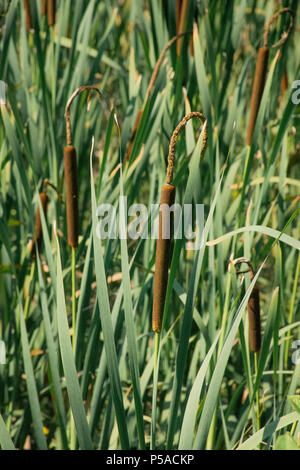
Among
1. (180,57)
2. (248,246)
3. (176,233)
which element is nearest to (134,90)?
(180,57)

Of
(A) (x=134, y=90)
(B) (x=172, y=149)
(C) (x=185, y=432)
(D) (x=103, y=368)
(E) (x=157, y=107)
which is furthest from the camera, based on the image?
(A) (x=134, y=90)

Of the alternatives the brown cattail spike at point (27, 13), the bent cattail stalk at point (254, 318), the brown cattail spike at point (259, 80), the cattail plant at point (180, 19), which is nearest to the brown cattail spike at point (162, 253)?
the bent cattail stalk at point (254, 318)

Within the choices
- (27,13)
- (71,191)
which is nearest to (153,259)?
(71,191)

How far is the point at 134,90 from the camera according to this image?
112 centimetres

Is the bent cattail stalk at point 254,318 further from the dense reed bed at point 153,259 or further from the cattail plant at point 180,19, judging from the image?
the cattail plant at point 180,19

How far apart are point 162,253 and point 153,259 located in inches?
9.3

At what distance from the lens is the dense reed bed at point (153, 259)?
677mm

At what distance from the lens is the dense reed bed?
0.68 m

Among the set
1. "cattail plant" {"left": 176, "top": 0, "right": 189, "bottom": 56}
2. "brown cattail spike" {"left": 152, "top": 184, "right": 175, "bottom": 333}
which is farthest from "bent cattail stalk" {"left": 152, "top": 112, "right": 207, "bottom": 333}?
"cattail plant" {"left": 176, "top": 0, "right": 189, "bottom": 56}

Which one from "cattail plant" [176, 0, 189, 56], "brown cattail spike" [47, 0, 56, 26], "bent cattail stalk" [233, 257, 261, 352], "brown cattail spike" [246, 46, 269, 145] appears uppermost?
"brown cattail spike" [47, 0, 56, 26]

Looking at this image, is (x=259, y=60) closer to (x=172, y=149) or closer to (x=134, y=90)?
(x=134, y=90)

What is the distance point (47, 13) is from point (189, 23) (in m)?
0.33

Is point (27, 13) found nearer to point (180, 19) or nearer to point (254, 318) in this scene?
point (180, 19)

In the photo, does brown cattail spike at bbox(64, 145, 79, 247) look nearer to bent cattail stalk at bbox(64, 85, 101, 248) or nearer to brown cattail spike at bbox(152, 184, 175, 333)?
bent cattail stalk at bbox(64, 85, 101, 248)
